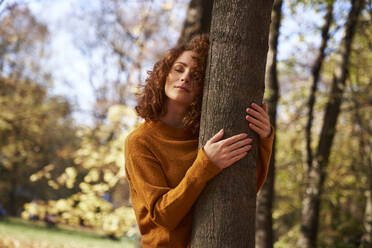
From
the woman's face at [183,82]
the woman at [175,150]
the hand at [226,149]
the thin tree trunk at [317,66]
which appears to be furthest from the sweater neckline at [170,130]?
the thin tree trunk at [317,66]

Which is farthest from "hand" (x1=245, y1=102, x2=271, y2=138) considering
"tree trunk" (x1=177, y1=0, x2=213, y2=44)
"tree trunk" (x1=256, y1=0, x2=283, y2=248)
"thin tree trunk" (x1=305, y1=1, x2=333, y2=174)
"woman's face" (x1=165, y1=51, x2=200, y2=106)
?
"thin tree trunk" (x1=305, y1=1, x2=333, y2=174)

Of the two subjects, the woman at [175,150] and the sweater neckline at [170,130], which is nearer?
the woman at [175,150]

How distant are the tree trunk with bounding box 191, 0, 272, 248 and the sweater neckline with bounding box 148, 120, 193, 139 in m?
0.31

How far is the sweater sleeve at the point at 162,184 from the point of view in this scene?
6.05ft

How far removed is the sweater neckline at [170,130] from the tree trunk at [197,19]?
9.34 feet

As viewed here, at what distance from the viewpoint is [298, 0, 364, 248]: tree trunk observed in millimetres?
6719

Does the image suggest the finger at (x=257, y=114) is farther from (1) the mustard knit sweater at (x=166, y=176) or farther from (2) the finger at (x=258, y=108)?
(1) the mustard knit sweater at (x=166, y=176)

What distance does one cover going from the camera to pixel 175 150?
84.3 inches

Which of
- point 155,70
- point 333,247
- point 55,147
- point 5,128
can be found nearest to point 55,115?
point 55,147

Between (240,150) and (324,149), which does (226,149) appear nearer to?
(240,150)

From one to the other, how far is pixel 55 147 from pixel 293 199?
12527mm

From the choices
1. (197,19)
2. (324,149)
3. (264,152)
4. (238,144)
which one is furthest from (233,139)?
(324,149)

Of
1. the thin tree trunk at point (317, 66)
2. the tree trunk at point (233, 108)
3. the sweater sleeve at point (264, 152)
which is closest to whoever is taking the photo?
the tree trunk at point (233, 108)

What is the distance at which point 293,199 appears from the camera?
40.3 feet
